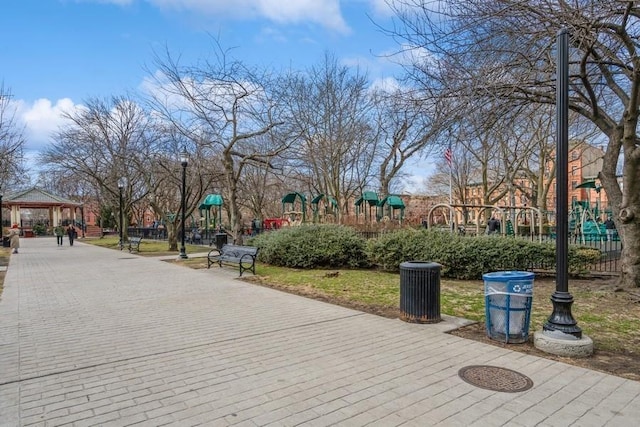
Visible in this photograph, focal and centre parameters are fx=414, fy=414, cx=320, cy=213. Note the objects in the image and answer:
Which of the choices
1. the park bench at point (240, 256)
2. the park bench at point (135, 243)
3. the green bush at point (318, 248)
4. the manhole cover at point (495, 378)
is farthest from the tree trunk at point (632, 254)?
the park bench at point (135, 243)

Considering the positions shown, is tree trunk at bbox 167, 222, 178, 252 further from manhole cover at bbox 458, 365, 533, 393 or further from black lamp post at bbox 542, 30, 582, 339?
black lamp post at bbox 542, 30, 582, 339

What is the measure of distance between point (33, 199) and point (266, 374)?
52913 millimetres

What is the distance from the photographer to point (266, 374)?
4.28 meters

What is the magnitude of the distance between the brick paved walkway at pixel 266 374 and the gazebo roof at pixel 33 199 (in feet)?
150

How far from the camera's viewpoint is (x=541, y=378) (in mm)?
4133

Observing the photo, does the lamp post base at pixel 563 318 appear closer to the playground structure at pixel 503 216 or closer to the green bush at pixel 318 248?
the green bush at pixel 318 248

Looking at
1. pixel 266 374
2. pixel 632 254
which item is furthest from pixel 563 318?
pixel 632 254

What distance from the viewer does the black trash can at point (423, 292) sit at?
20.5 feet

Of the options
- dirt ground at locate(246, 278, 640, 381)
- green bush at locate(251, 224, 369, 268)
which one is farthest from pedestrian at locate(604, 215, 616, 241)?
green bush at locate(251, 224, 369, 268)

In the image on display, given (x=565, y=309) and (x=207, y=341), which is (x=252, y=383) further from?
(x=565, y=309)

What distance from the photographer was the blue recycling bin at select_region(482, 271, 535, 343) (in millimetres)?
5258

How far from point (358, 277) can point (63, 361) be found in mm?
7580

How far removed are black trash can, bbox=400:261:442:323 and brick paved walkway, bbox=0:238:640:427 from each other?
0.80 feet

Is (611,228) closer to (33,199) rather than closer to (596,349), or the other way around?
(596,349)
